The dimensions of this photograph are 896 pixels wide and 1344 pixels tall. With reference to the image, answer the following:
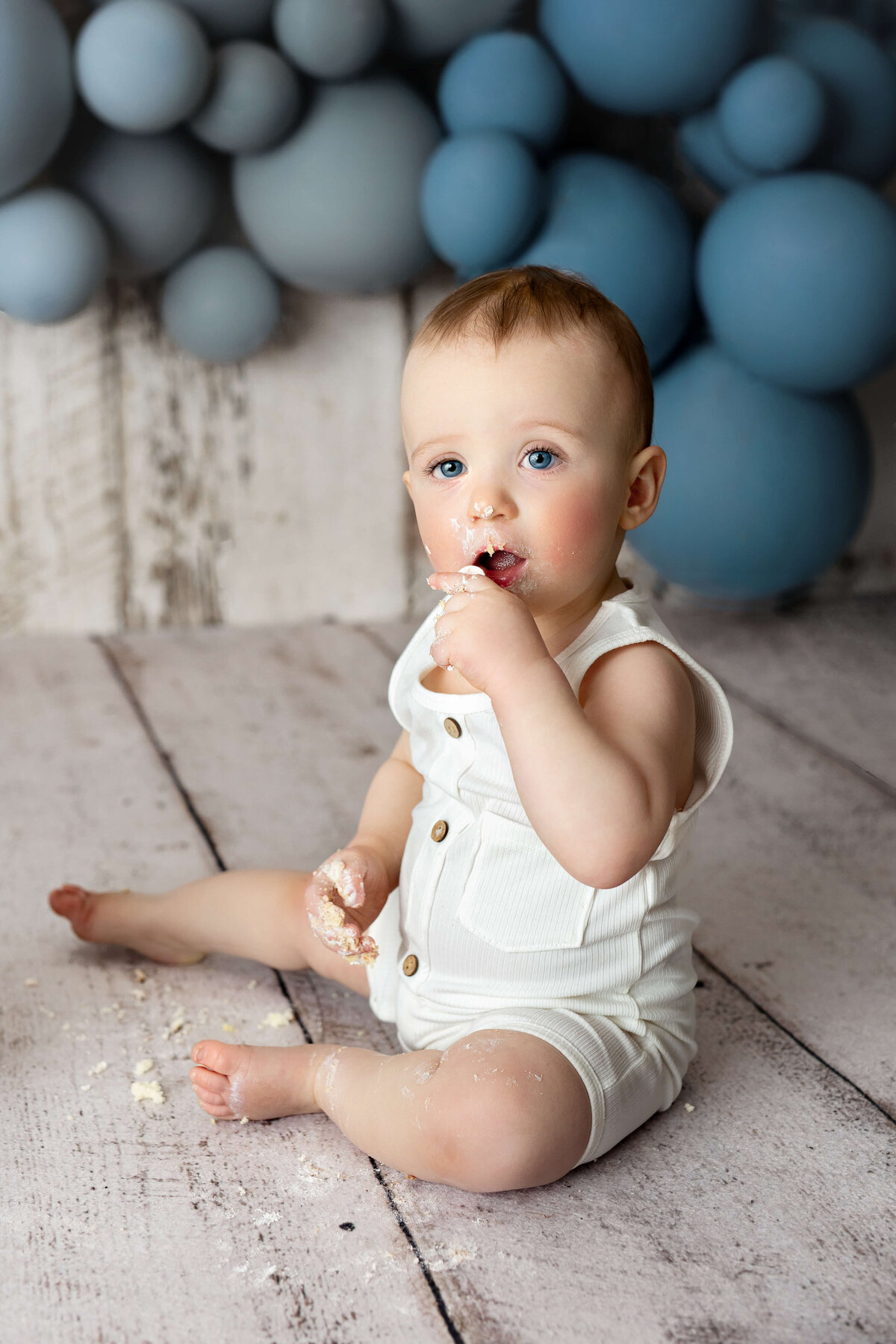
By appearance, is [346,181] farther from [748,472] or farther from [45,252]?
[748,472]

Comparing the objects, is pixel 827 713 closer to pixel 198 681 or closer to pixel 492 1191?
pixel 198 681

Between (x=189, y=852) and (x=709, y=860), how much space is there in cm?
45

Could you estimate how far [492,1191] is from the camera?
0.71m

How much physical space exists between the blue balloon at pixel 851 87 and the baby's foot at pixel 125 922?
1078 millimetres

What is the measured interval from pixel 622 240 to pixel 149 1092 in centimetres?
101

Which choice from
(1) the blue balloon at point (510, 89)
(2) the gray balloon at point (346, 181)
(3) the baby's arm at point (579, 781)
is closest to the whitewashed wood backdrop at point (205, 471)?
(2) the gray balloon at point (346, 181)

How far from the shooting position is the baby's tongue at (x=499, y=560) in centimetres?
73

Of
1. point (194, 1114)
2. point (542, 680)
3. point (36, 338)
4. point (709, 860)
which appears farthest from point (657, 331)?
point (194, 1114)

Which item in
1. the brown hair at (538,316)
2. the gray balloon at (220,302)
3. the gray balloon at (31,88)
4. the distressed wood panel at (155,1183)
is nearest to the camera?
the distressed wood panel at (155,1183)

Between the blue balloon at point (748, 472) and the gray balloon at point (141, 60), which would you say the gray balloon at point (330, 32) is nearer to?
the gray balloon at point (141, 60)

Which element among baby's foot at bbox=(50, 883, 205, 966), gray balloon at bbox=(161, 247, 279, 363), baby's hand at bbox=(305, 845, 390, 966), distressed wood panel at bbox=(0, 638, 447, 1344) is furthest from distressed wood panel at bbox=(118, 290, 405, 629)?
baby's hand at bbox=(305, 845, 390, 966)

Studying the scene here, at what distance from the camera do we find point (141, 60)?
4.33 feet

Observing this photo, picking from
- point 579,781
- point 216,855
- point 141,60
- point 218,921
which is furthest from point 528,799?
point 141,60

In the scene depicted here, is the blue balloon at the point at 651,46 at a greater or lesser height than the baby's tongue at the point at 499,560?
greater
